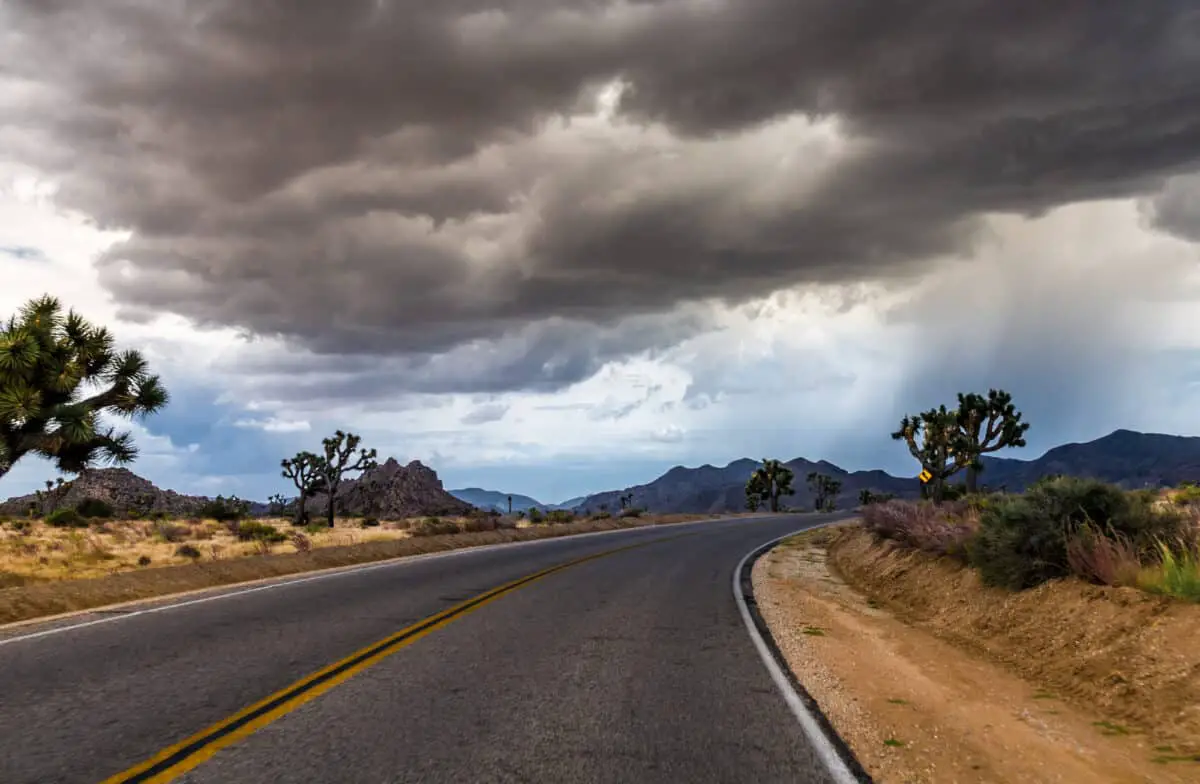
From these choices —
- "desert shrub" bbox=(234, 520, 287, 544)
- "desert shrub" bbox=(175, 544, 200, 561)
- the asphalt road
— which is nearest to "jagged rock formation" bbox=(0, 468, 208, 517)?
"desert shrub" bbox=(234, 520, 287, 544)

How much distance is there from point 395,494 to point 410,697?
116 meters

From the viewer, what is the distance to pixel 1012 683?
29.3ft

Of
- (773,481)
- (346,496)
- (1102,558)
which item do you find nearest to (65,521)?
(1102,558)

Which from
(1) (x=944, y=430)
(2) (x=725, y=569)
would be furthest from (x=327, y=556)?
(1) (x=944, y=430)

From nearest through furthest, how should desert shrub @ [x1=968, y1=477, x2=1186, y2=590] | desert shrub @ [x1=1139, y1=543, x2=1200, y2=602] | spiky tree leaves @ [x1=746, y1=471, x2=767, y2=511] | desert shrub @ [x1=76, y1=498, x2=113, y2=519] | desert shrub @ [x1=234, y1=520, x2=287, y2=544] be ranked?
1. desert shrub @ [x1=1139, y1=543, x2=1200, y2=602]
2. desert shrub @ [x1=968, y1=477, x2=1186, y2=590]
3. desert shrub @ [x1=234, y1=520, x2=287, y2=544]
4. desert shrub @ [x1=76, y1=498, x2=113, y2=519]
5. spiky tree leaves @ [x1=746, y1=471, x2=767, y2=511]

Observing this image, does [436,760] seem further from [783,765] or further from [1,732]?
[1,732]

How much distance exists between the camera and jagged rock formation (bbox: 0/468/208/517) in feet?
284

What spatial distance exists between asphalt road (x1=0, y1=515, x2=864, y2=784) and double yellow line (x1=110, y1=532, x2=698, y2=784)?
0.05 metres

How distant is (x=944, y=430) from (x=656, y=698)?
53.4m

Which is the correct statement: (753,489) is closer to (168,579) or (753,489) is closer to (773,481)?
(773,481)

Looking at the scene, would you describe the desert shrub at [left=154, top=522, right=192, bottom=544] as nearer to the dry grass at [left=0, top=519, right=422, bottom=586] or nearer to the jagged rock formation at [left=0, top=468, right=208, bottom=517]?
the dry grass at [left=0, top=519, right=422, bottom=586]

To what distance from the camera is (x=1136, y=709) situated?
24.7ft

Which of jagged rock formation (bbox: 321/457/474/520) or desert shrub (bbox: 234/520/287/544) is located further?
jagged rock formation (bbox: 321/457/474/520)

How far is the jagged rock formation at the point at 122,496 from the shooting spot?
8656 centimetres
